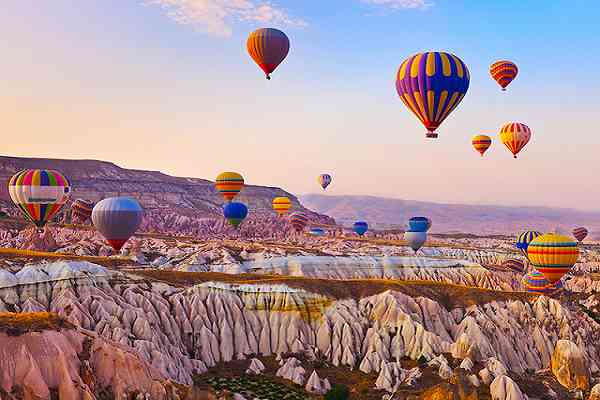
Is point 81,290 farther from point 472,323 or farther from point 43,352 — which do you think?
point 472,323

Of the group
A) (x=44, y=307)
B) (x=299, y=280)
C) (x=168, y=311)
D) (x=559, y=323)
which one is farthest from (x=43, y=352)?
(x=559, y=323)

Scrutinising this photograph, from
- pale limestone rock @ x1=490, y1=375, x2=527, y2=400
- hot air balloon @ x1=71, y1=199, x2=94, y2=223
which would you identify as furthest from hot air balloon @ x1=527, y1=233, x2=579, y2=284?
hot air balloon @ x1=71, y1=199, x2=94, y2=223

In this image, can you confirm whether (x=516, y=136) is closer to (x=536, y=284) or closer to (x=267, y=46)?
(x=536, y=284)

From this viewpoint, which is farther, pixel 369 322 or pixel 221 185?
pixel 221 185

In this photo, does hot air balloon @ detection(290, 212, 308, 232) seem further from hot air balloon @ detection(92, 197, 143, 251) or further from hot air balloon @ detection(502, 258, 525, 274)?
hot air balloon @ detection(92, 197, 143, 251)

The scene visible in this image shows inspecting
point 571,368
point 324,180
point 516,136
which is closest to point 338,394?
point 571,368
